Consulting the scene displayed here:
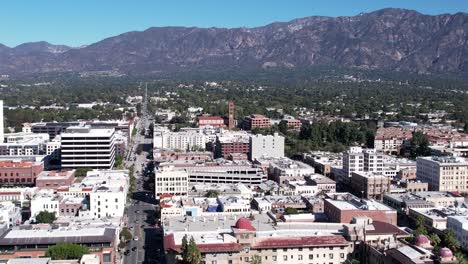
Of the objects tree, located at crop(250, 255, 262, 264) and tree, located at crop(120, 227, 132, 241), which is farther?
tree, located at crop(120, 227, 132, 241)

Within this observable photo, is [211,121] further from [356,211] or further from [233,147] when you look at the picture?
[356,211]

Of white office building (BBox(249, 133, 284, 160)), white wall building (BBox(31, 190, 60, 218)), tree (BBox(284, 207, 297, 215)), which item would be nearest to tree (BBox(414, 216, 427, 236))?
tree (BBox(284, 207, 297, 215))

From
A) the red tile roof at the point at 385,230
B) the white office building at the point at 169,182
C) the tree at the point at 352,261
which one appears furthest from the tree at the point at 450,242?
the white office building at the point at 169,182

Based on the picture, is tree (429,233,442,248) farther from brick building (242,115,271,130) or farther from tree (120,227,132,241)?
brick building (242,115,271,130)

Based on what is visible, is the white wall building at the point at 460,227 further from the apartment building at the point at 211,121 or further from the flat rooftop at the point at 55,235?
the apartment building at the point at 211,121

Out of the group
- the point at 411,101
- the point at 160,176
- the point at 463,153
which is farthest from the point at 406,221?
the point at 411,101

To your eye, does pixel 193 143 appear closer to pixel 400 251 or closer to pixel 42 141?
pixel 42 141
